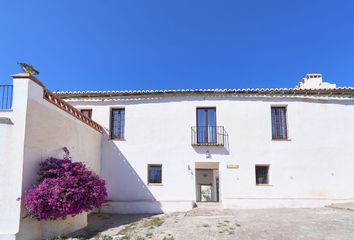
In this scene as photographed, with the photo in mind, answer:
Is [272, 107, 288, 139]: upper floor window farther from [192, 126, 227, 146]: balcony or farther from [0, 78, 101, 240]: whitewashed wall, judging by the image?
[0, 78, 101, 240]: whitewashed wall


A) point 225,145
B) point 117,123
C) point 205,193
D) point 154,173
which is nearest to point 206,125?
point 225,145

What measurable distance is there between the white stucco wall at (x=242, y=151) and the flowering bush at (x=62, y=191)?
4683 millimetres

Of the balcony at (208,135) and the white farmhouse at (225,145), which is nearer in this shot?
the white farmhouse at (225,145)

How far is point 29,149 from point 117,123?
6876 millimetres

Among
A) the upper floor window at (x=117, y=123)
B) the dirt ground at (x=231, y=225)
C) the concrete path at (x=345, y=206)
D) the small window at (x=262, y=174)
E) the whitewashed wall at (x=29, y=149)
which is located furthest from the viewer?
the upper floor window at (x=117, y=123)

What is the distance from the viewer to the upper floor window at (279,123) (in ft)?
46.2

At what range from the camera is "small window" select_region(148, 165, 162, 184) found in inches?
551

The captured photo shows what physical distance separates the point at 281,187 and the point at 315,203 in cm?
159

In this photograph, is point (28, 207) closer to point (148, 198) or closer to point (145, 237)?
point (145, 237)

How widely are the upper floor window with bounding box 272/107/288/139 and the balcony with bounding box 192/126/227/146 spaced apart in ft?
7.96

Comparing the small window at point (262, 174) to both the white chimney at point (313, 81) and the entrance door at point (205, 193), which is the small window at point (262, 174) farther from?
the entrance door at point (205, 193)

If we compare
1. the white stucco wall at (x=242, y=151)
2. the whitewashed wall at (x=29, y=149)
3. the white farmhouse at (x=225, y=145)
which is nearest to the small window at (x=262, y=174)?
the white farmhouse at (x=225, y=145)

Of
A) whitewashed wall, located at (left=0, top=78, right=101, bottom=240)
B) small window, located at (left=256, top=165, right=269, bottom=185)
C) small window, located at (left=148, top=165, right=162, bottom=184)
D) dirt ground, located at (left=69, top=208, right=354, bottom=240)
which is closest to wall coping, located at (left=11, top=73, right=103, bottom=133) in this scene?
whitewashed wall, located at (left=0, top=78, right=101, bottom=240)

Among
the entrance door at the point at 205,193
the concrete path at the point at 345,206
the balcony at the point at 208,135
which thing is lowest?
the entrance door at the point at 205,193
